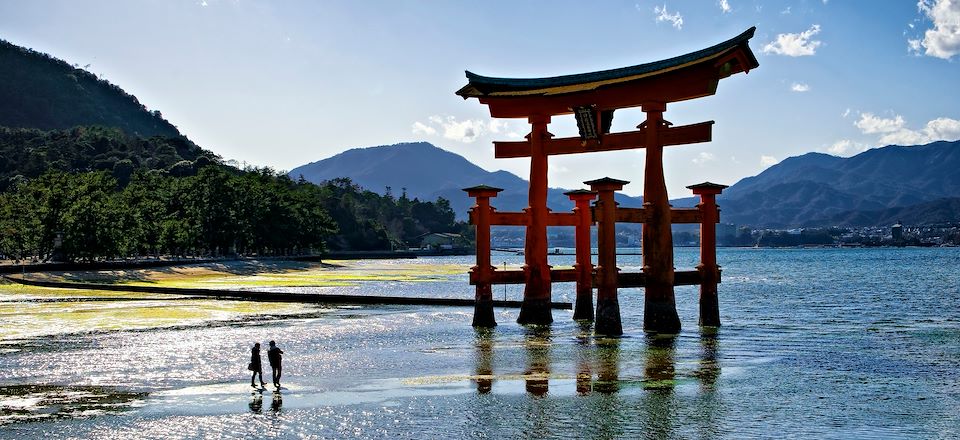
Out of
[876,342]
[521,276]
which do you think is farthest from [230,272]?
[876,342]

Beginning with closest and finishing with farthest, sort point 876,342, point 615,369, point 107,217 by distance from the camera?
point 615,369 < point 876,342 < point 107,217

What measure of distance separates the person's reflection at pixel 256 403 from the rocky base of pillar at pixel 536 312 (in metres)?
18.5

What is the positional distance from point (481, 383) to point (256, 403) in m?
6.25

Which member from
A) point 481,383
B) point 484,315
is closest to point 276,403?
point 481,383

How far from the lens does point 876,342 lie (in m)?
37.5

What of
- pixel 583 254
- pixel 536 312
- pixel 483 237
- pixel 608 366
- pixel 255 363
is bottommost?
pixel 608 366

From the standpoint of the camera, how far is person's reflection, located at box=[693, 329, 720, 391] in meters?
25.0

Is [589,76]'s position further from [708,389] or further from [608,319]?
[708,389]

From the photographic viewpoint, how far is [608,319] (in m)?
35.6

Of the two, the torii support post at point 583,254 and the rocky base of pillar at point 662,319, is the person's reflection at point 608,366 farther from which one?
the torii support post at point 583,254

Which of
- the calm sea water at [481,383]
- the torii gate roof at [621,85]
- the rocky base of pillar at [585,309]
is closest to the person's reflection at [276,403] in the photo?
the calm sea water at [481,383]

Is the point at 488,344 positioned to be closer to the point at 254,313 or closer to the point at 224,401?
the point at 224,401

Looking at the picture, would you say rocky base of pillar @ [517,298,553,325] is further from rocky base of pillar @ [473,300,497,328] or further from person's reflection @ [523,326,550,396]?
rocky base of pillar @ [473,300,497,328]

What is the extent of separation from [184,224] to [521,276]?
246 feet
